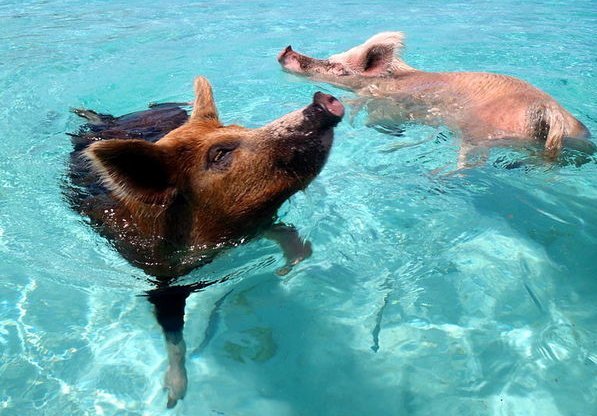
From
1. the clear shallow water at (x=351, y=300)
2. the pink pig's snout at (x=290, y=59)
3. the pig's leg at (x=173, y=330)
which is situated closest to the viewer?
the clear shallow water at (x=351, y=300)

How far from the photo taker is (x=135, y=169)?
11.0 feet

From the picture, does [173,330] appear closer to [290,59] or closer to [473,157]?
[473,157]

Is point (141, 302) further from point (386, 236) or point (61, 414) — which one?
point (386, 236)

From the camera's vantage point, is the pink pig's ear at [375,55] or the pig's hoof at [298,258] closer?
the pig's hoof at [298,258]

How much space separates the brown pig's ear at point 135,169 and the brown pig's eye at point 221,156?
9.2 inches

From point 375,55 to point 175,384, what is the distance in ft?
15.8

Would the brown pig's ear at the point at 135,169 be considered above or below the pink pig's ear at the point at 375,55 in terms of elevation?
above

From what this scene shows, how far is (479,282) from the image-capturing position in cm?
384

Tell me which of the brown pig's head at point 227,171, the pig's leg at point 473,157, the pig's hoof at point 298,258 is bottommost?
the pig's hoof at point 298,258

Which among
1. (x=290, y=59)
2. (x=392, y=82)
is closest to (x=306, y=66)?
(x=290, y=59)

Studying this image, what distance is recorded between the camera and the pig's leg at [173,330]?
3.20 m

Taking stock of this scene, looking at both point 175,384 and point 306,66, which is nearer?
point 175,384

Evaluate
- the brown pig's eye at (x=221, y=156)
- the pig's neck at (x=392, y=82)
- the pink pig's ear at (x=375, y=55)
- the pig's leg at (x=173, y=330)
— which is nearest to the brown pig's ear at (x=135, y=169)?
the brown pig's eye at (x=221, y=156)

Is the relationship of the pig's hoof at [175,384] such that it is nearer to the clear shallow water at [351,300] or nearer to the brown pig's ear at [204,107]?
the clear shallow water at [351,300]
